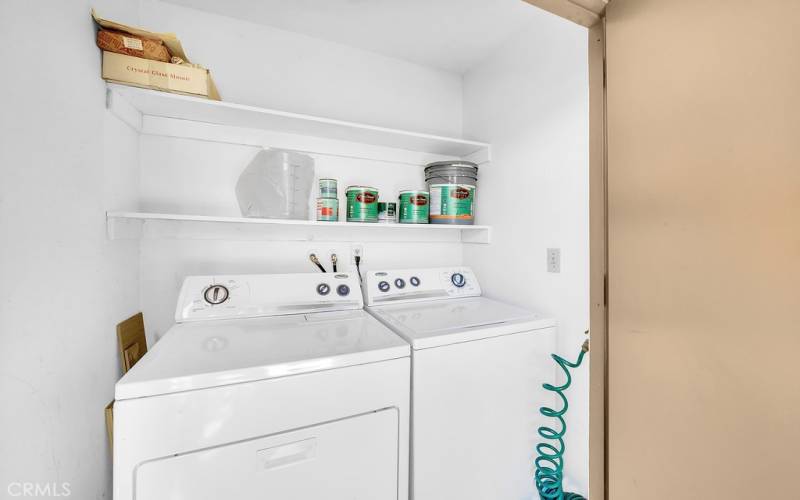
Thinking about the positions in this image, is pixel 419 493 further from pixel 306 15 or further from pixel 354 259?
pixel 306 15

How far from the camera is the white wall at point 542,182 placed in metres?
1.30

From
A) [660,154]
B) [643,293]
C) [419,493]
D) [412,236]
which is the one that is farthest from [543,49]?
[419,493]

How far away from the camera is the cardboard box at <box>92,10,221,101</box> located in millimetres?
1063

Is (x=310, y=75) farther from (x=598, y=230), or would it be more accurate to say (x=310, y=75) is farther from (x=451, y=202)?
(x=598, y=230)

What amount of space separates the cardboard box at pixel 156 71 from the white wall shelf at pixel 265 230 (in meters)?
0.50

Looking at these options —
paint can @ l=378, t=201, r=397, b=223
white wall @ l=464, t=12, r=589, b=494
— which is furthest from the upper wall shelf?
paint can @ l=378, t=201, r=397, b=223

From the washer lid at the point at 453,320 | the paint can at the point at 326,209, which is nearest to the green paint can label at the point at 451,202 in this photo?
the washer lid at the point at 453,320

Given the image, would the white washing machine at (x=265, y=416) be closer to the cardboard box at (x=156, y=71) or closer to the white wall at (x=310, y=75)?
the cardboard box at (x=156, y=71)

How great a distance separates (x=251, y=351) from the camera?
0.94 m

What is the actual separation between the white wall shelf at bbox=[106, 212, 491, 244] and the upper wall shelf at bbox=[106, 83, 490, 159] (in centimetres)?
43

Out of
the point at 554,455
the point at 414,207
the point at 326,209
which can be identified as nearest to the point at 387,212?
the point at 414,207

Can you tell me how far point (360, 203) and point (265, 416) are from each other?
1.07m
